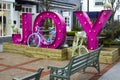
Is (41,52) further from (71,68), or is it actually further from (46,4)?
(46,4)

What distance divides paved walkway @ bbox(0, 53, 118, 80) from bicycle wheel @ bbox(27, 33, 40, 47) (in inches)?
33.2

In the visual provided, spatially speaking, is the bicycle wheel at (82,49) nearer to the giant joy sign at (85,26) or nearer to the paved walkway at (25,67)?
the giant joy sign at (85,26)

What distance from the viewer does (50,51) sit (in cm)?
1162

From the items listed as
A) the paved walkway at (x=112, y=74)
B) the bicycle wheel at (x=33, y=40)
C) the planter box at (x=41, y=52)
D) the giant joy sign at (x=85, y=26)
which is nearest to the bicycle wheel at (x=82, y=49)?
the giant joy sign at (x=85, y=26)

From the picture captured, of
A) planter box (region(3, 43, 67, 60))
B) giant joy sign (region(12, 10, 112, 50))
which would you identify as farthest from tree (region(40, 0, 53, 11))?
giant joy sign (region(12, 10, 112, 50))

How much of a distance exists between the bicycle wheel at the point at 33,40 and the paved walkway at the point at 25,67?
0.84 metres

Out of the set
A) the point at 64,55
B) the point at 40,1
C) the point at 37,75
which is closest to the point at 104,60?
the point at 64,55

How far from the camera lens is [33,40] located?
13.3 meters

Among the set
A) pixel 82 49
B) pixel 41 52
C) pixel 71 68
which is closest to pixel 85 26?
pixel 82 49

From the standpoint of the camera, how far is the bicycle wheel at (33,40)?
1278cm

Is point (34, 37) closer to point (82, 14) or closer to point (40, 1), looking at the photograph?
point (82, 14)

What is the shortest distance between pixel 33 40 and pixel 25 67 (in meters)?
3.45

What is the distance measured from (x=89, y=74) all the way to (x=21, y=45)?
17.2ft

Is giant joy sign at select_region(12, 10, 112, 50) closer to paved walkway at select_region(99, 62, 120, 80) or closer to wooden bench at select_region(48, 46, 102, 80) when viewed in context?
paved walkway at select_region(99, 62, 120, 80)
